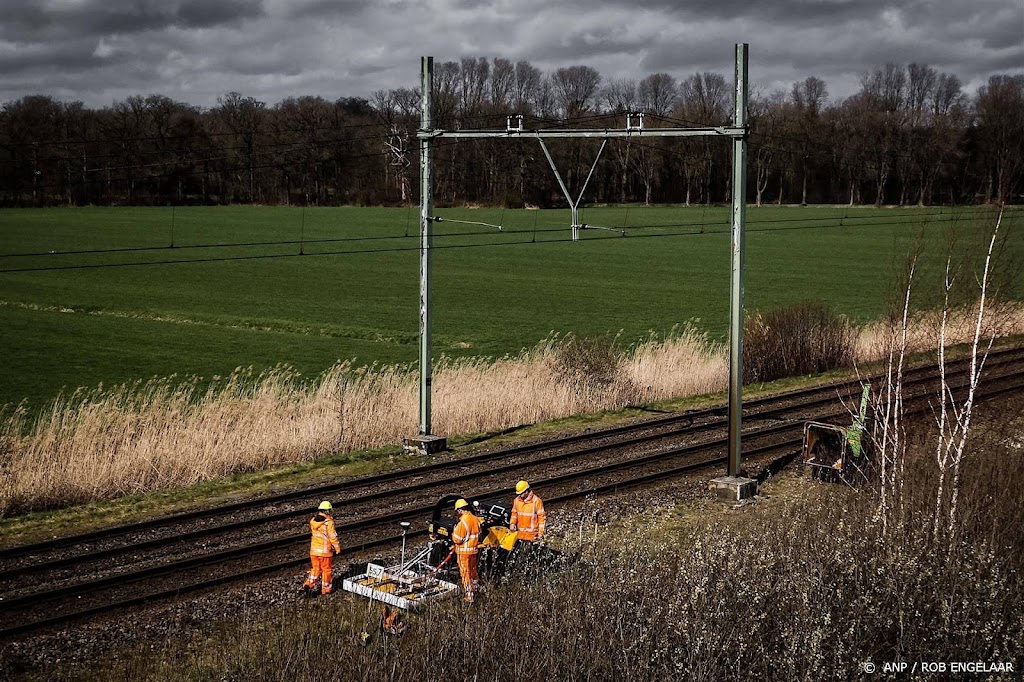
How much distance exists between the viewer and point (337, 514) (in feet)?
54.4

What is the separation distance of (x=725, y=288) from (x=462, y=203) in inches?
1625

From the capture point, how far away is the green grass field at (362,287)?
35688 mm

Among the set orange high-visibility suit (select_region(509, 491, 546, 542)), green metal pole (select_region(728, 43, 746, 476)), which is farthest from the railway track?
orange high-visibility suit (select_region(509, 491, 546, 542))

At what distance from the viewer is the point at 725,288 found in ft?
182

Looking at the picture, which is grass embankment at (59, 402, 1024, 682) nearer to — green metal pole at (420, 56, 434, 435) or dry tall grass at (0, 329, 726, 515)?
dry tall grass at (0, 329, 726, 515)

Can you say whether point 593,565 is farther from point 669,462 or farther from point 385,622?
point 669,462

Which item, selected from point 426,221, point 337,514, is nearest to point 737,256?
point 426,221

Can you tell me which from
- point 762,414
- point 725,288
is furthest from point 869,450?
point 725,288

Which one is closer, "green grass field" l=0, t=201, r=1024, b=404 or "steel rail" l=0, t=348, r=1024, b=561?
"steel rail" l=0, t=348, r=1024, b=561

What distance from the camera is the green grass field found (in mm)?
35688

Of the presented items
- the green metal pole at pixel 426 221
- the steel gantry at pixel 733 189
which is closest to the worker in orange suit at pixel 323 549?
the steel gantry at pixel 733 189

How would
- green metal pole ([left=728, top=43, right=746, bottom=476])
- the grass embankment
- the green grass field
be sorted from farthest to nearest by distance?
1. the green grass field
2. green metal pole ([left=728, top=43, right=746, bottom=476])
3. the grass embankment

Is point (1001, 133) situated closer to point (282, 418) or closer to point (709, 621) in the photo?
point (282, 418)

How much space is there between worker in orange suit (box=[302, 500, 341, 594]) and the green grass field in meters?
8.68
